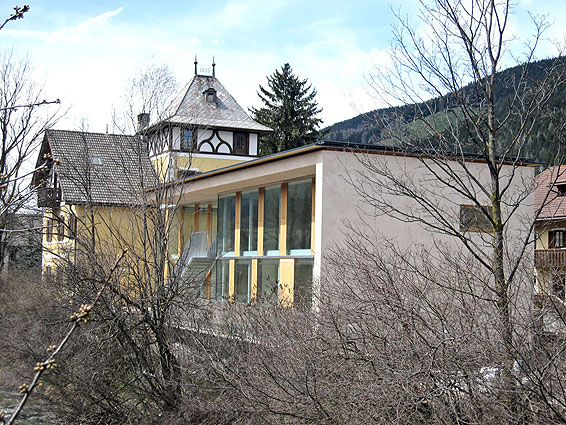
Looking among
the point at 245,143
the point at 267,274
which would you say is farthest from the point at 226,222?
the point at 245,143

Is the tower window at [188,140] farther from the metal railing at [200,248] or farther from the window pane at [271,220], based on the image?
the metal railing at [200,248]

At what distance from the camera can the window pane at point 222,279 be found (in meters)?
22.8

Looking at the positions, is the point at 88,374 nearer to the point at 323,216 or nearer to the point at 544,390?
the point at 323,216

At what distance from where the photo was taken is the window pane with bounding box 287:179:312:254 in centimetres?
1895

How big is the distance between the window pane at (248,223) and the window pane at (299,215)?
2071mm

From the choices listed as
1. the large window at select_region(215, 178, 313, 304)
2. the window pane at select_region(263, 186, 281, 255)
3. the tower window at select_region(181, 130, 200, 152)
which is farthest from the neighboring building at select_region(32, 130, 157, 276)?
the window pane at select_region(263, 186, 281, 255)

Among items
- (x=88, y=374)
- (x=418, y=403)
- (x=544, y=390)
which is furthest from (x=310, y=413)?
(x=88, y=374)

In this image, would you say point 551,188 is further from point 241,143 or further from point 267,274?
point 241,143

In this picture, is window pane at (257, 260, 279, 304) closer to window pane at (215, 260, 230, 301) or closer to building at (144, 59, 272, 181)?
window pane at (215, 260, 230, 301)

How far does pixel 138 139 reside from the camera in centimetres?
1969

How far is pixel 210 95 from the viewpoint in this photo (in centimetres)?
4219

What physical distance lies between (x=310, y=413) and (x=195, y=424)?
12.1 ft

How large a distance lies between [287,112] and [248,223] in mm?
29906

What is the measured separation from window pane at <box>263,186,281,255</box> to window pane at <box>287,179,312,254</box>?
1.97ft
